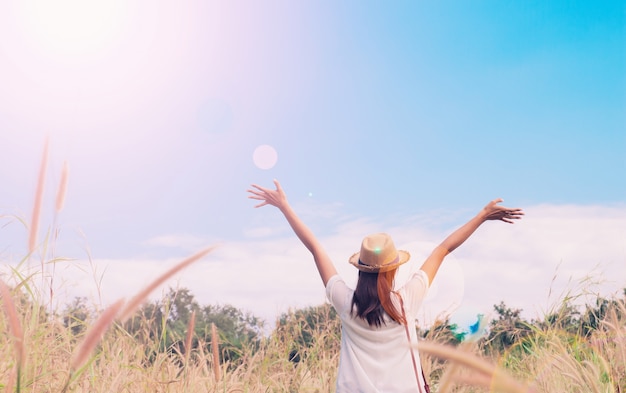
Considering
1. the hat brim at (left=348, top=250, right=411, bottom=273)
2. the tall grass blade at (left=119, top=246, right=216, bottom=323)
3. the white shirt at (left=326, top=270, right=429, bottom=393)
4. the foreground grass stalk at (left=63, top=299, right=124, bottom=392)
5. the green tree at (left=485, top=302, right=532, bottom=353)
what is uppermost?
the tall grass blade at (left=119, top=246, right=216, bottom=323)

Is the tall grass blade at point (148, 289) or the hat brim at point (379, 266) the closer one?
the tall grass blade at point (148, 289)

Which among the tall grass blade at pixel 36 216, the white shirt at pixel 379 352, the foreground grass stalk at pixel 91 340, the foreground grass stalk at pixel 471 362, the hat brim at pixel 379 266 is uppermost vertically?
the tall grass blade at pixel 36 216

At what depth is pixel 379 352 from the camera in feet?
12.5

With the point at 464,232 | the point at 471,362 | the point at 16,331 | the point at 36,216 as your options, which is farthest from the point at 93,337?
the point at 464,232

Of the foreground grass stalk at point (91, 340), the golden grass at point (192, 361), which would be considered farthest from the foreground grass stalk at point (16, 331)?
the foreground grass stalk at point (91, 340)

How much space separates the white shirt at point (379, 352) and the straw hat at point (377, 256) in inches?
7.0

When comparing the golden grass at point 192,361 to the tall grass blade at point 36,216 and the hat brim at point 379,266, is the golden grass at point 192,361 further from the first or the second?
the hat brim at point 379,266

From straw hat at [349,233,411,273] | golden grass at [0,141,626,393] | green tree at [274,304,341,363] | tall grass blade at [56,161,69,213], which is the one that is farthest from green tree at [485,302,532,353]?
tall grass blade at [56,161,69,213]

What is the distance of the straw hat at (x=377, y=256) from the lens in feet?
12.9

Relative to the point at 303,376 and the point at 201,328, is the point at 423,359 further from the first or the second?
the point at 201,328

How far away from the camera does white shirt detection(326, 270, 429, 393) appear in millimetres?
3762

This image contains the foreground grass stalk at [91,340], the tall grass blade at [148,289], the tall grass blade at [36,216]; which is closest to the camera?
the foreground grass stalk at [91,340]

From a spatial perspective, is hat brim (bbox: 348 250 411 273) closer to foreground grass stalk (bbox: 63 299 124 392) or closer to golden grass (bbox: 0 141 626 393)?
golden grass (bbox: 0 141 626 393)

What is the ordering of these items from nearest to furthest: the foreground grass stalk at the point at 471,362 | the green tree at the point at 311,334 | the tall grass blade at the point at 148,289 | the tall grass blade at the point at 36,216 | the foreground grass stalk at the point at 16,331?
the foreground grass stalk at the point at 471,362 < the foreground grass stalk at the point at 16,331 < the tall grass blade at the point at 148,289 < the tall grass blade at the point at 36,216 < the green tree at the point at 311,334
